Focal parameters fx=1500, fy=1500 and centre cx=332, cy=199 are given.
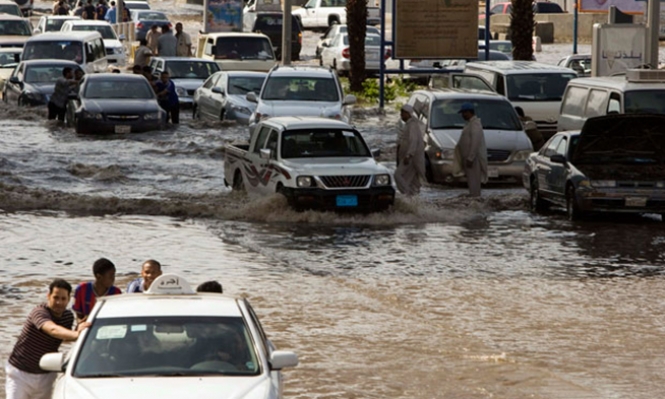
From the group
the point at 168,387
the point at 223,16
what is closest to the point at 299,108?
the point at 168,387

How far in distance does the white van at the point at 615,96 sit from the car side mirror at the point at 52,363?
16537 mm

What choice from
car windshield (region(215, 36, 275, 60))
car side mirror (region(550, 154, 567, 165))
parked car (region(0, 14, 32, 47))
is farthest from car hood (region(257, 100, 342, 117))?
parked car (region(0, 14, 32, 47))

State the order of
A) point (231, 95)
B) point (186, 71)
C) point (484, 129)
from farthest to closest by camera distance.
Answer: point (186, 71)
point (231, 95)
point (484, 129)

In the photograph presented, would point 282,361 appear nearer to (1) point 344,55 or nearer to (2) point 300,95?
(2) point 300,95

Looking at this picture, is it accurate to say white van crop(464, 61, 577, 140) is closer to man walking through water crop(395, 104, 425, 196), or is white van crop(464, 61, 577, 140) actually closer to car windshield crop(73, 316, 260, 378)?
man walking through water crop(395, 104, 425, 196)

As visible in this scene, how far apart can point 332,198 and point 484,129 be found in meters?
5.90

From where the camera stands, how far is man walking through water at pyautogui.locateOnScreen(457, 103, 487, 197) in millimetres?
23188

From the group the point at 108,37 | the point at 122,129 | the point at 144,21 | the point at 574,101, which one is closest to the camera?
the point at 574,101

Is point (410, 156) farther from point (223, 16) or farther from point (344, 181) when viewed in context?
point (223, 16)

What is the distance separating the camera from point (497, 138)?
84.2 ft

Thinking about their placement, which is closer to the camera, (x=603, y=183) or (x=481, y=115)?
(x=603, y=183)

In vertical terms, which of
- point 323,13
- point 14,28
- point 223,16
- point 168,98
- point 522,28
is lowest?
point 168,98

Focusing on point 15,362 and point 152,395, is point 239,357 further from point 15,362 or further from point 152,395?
point 15,362

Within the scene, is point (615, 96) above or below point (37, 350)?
above
